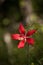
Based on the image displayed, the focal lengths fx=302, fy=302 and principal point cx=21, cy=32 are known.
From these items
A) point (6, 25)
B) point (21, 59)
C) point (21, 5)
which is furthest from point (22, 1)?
point (21, 59)

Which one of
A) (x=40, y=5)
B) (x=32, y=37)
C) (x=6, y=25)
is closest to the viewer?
(x=32, y=37)

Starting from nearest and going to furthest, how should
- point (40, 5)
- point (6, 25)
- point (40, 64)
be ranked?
point (40, 64) < point (6, 25) < point (40, 5)

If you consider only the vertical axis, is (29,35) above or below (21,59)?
above

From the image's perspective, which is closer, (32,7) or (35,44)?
(35,44)

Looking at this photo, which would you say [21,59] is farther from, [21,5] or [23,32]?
[21,5]

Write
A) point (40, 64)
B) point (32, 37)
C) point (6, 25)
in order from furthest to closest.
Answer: point (6, 25), point (32, 37), point (40, 64)

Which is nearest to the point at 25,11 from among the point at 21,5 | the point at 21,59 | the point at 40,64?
the point at 21,5

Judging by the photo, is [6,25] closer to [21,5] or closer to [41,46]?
[21,5]

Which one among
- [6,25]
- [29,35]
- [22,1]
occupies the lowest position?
[6,25]

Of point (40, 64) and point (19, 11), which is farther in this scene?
point (19, 11)
